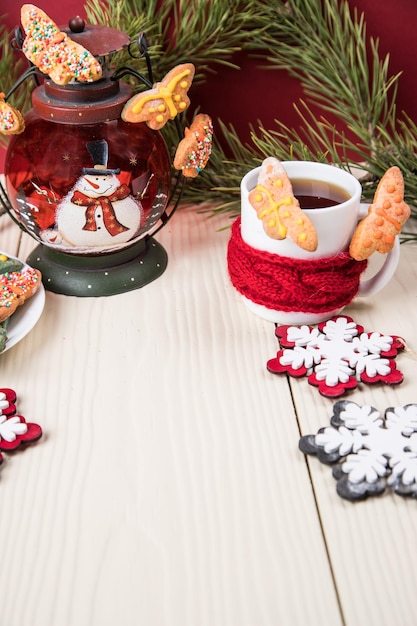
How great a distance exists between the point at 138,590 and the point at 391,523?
0.52 ft

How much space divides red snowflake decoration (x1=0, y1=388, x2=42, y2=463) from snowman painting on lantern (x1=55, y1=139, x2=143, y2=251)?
16 cm

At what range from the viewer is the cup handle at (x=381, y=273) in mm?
630

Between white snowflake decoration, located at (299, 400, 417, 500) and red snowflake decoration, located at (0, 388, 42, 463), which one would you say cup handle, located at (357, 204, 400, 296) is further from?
red snowflake decoration, located at (0, 388, 42, 463)

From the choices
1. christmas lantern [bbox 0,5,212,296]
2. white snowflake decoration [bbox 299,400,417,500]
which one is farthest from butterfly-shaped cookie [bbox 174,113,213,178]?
white snowflake decoration [bbox 299,400,417,500]

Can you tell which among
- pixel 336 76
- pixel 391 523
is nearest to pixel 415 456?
pixel 391 523

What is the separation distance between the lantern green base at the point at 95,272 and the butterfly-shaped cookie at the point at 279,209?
0.16 metres

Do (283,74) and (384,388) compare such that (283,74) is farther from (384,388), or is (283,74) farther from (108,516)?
(108,516)

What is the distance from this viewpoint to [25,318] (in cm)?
63

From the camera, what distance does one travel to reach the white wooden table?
440 millimetres

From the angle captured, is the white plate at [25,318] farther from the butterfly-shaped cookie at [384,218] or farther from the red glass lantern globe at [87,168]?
the butterfly-shaped cookie at [384,218]

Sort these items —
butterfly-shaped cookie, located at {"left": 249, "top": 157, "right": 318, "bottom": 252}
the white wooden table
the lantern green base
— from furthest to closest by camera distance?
the lantern green base < butterfly-shaped cookie, located at {"left": 249, "top": 157, "right": 318, "bottom": 252} < the white wooden table

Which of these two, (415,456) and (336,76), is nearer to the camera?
(415,456)

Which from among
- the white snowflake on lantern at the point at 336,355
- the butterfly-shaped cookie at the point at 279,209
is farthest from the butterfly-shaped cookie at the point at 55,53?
the white snowflake on lantern at the point at 336,355

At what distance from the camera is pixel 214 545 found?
0.47 meters
